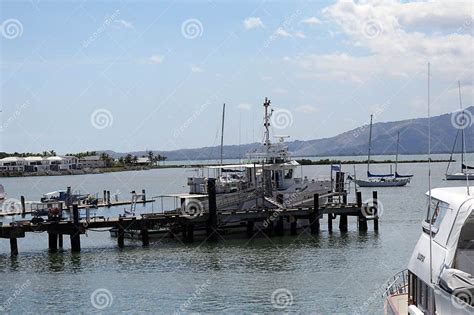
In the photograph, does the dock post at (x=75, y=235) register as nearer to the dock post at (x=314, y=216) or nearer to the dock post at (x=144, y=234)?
the dock post at (x=144, y=234)

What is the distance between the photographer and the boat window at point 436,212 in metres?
15.7

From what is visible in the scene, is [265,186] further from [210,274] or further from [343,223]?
[210,274]

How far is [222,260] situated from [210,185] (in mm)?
7976

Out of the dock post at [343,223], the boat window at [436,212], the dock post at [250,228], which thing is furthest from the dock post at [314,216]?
the boat window at [436,212]

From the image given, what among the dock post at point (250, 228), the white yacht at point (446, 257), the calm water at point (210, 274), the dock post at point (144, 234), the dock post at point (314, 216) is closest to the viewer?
the white yacht at point (446, 257)

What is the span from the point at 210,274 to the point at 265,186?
1880cm

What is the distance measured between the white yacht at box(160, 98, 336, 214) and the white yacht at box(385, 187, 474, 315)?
36.9m

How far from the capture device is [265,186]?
5606cm

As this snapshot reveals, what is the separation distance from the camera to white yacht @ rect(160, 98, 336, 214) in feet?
178

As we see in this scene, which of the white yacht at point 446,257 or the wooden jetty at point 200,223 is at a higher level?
the white yacht at point 446,257

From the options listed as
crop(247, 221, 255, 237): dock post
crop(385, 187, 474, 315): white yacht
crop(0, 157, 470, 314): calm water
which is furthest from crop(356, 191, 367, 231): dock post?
crop(385, 187, 474, 315): white yacht

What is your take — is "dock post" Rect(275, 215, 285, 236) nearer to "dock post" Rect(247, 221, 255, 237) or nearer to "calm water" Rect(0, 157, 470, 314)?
"calm water" Rect(0, 157, 470, 314)

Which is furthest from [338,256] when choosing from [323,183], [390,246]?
[323,183]

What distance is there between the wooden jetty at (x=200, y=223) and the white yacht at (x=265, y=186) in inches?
Answer: 57.8
